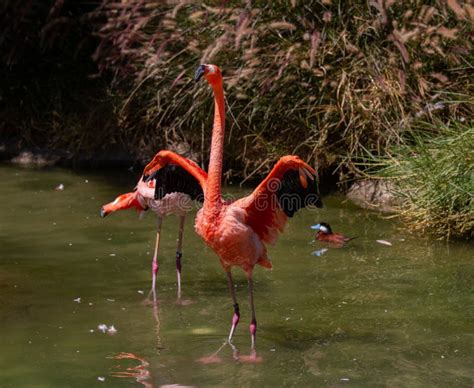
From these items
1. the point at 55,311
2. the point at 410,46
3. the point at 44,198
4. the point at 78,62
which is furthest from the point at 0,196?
the point at 410,46

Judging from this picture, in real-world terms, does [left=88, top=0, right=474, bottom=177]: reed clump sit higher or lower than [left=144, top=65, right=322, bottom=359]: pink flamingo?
higher

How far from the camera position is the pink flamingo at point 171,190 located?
17.8 feet

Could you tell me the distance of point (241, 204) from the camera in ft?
17.3

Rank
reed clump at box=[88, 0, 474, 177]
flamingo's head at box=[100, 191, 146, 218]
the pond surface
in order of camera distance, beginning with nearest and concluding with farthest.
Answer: the pond surface
flamingo's head at box=[100, 191, 146, 218]
reed clump at box=[88, 0, 474, 177]

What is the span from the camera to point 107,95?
31.9ft

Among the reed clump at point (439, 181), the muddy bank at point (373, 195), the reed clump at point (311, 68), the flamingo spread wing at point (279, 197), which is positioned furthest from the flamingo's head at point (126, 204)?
the muddy bank at point (373, 195)

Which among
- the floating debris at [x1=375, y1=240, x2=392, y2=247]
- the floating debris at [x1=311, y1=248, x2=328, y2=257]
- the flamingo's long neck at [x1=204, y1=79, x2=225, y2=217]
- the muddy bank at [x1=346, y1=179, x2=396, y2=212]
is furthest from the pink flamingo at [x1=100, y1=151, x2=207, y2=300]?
the muddy bank at [x1=346, y1=179, x2=396, y2=212]

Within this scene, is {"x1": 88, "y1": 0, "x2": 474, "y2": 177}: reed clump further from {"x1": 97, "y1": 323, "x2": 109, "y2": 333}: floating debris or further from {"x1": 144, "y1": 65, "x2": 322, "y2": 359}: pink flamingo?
{"x1": 97, "y1": 323, "x2": 109, "y2": 333}: floating debris

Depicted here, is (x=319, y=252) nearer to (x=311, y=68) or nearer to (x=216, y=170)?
(x=311, y=68)

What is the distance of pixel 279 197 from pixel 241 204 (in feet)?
0.67

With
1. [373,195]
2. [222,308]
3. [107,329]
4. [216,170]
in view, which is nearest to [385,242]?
[373,195]

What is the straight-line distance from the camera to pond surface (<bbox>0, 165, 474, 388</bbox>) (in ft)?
15.9

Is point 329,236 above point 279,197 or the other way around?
the other way around

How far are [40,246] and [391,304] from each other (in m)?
2.59
